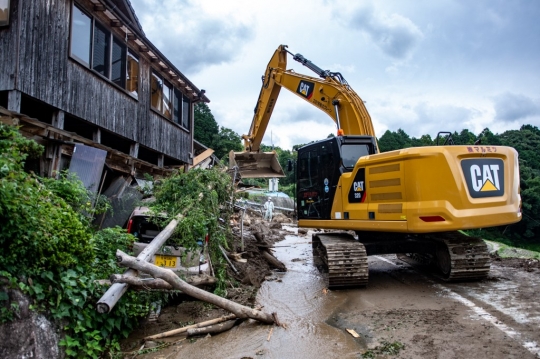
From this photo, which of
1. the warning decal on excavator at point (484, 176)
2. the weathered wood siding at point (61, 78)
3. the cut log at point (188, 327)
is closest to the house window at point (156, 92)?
the weathered wood siding at point (61, 78)

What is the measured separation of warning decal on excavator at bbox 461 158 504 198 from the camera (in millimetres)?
6195

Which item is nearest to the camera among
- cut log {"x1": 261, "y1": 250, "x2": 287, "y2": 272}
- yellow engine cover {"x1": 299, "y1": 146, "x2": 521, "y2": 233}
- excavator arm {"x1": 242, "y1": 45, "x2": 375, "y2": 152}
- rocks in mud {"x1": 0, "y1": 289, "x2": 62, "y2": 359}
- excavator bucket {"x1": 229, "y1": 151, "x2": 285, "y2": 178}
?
rocks in mud {"x1": 0, "y1": 289, "x2": 62, "y2": 359}

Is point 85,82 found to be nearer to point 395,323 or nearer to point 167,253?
point 167,253

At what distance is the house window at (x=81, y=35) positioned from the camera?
9.23 metres

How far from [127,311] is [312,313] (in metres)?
2.58

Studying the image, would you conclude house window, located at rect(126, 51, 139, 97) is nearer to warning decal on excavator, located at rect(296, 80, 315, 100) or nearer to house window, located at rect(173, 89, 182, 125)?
house window, located at rect(173, 89, 182, 125)

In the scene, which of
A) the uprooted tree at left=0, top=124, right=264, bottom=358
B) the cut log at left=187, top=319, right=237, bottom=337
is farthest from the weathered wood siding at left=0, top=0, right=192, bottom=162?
the cut log at left=187, top=319, right=237, bottom=337

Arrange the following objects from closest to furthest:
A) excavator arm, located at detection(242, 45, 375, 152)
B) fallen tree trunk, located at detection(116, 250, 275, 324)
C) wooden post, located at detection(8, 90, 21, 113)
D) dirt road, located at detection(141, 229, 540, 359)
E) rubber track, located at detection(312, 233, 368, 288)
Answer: dirt road, located at detection(141, 229, 540, 359), fallen tree trunk, located at detection(116, 250, 275, 324), rubber track, located at detection(312, 233, 368, 288), wooden post, located at detection(8, 90, 21, 113), excavator arm, located at detection(242, 45, 375, 152)

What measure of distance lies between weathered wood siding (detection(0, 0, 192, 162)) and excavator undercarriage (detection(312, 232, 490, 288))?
6789 millimetres

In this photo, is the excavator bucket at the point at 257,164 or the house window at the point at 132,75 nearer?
the house window at the point at 132,75

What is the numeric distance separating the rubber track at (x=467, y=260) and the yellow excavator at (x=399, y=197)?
0.02 meters

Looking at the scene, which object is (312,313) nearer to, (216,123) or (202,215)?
(202,215)

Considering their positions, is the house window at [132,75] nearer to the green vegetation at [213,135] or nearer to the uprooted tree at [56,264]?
the uprooted tree at [56,264]

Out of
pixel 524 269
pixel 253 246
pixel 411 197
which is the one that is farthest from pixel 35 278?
pixel 524 269
